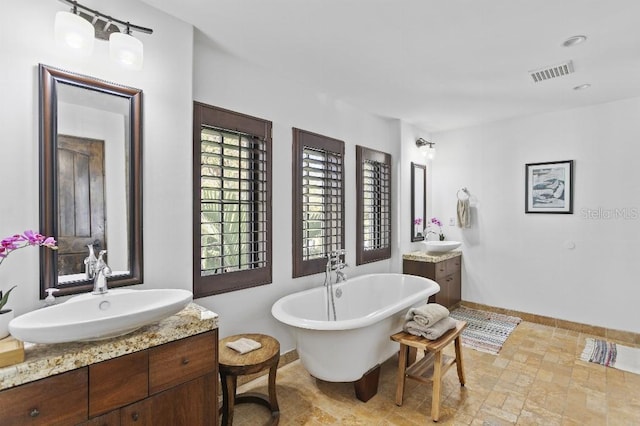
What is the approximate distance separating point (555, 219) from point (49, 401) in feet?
15.8

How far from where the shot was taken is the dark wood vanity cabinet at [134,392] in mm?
1230

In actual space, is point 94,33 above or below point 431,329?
above

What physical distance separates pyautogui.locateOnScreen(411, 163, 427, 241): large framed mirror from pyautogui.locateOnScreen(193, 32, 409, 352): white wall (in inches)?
46.6

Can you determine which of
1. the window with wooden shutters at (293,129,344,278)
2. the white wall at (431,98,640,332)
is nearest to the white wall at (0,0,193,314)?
the window with wooden shutters at (293,129,344,278)

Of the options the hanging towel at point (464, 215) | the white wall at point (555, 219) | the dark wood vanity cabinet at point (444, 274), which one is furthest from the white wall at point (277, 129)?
the white wall at point (555, 219)

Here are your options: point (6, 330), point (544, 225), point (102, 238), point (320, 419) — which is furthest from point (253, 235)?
point (544, 225)

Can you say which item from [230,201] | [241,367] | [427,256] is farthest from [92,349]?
[427,256]

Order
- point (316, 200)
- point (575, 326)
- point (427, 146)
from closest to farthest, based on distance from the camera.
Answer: point (316, 200), point (575, 326), point (427, 146)

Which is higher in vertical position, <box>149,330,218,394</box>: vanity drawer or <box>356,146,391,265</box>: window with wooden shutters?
<box>356,146,391,265</box>: window with wooden shutters

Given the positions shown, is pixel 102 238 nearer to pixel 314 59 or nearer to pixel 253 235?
pixel 253 235

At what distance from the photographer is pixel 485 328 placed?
391 centimetres

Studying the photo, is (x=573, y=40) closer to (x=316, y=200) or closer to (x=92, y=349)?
(x=316, y=200)

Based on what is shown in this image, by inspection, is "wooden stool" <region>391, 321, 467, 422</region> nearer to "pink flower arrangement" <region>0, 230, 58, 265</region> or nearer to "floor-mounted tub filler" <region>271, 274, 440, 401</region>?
"floor-mounted tub filler" <region>271, 274, 440, 401</region>

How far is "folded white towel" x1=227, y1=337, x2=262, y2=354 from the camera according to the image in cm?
211
